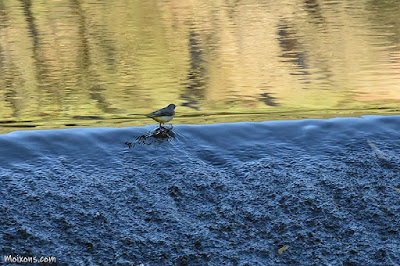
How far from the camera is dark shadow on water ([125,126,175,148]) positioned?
582 cm

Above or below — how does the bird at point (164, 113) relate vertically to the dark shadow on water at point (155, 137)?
above

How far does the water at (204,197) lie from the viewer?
12.6ft

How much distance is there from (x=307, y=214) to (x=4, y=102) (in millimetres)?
5066

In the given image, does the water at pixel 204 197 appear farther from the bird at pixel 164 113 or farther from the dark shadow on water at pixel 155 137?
the bird at pixel 164 113

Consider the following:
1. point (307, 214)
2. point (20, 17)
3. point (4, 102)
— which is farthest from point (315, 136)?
point (20, 17)

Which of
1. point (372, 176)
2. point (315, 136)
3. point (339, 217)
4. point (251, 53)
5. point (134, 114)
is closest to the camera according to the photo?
point (339, 217)

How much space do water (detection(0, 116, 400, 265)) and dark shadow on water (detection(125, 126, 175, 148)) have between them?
90mm

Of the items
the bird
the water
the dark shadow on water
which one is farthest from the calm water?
the water

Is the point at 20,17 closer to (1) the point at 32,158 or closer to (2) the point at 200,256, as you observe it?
(1) the point at 32,158

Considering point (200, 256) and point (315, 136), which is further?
point (315, 136)

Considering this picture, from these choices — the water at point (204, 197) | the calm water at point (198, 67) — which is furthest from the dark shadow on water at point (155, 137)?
the calm water at point (198, 67)

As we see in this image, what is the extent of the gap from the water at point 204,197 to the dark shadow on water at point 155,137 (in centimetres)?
9

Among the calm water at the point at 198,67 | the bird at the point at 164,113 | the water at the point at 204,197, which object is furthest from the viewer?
the calm water at the point at 198,67

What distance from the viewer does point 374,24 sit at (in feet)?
48.3
